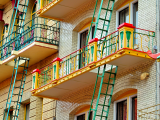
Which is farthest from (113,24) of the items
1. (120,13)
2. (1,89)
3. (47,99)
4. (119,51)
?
(1,89)

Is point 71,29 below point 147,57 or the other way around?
the other way around

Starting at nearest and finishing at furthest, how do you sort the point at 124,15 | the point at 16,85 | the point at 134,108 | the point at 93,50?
the point at 93,50 → the point at 134,108 → the point at 124,15 → the point at 16,85

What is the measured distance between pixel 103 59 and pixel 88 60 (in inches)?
63.7

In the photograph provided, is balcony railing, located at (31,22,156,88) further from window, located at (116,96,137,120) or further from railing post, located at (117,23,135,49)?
window, located at (116,96,137,120)

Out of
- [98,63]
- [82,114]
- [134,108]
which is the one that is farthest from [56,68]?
[134,108]

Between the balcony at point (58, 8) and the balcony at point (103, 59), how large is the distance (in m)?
2.41

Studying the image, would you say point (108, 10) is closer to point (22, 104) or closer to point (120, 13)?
point (120, 13)

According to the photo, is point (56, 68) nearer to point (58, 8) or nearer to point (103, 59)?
point (103, 59)

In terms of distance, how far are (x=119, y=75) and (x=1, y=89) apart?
10913 millimetres

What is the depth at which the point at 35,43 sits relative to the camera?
21.2 meters

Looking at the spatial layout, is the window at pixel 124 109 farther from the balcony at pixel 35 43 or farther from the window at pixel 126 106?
the balcony at pixel 35 43

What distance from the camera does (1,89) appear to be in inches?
1035

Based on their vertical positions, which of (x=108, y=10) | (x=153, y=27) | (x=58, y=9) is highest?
(x=58, y=9)

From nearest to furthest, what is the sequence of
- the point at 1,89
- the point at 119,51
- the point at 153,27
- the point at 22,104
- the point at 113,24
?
the point at 119,51, the point at 153,27, the point at 113,24, the point at 22,104, the point at 1,89
